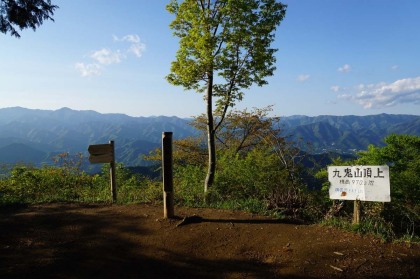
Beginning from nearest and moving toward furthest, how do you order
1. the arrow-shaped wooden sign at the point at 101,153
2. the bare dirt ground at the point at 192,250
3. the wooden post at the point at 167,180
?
the bare dirt ground at the point at 192,250
the wooden post at the point at 167,180
the arrow-shaped wooden sign at the point at 101,153

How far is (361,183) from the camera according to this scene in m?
5.52

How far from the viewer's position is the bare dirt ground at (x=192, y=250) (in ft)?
13.5

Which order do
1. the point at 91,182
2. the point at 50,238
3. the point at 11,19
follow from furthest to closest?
1. the point at 91,182
2. the point at 11,19
3. the point at 50,238

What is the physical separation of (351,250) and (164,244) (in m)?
2.90

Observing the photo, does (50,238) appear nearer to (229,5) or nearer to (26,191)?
(26,191)

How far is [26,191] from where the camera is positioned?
439 inches

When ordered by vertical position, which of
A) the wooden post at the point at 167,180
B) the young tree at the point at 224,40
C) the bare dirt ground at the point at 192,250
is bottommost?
the bare dirt ground at the point at 192,250

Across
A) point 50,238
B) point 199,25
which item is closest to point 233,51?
point 199,25

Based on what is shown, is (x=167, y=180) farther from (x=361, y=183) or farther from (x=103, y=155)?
(x=361, y=183)

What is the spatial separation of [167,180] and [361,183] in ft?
12.3

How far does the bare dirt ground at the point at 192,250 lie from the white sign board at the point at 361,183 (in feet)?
2.42

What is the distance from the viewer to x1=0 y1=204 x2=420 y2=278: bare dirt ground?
13.5 feet

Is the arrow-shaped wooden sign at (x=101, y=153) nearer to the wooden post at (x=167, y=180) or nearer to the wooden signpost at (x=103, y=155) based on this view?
the wooden signpost at (x=103, y=155)

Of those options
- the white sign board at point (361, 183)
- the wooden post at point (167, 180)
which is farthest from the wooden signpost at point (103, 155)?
the white sign board at point (361, 183)
